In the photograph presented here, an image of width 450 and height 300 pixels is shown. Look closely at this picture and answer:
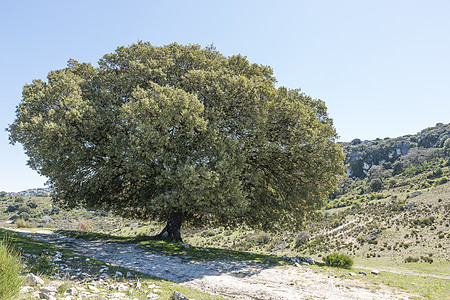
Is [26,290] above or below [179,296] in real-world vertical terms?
above

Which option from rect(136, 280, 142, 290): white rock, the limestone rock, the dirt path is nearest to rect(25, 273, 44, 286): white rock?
rect(136, 280, 142, 290): white rock

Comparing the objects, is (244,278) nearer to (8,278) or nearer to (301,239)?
(8,278)

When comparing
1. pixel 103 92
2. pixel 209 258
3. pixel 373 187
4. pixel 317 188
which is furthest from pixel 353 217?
pixel 103 92

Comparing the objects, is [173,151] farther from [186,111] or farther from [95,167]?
[95,167]

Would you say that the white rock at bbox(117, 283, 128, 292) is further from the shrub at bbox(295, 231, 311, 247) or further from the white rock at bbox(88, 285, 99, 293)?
the shrub at bbox(295, 231, 311, 247)

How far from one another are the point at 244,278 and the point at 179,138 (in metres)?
8.54

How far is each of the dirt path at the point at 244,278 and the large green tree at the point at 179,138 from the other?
3.09m

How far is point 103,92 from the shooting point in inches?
719

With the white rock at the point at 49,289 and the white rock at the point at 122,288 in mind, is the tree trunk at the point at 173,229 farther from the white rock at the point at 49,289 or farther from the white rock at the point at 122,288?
the white rock at the point at 49,289

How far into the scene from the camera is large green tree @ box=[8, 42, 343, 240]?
15492 millimetres

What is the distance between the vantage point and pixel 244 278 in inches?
477

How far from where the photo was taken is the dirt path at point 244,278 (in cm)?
1010

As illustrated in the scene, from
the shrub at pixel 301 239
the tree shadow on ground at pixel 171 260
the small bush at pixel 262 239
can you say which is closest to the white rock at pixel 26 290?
the tree shadow on ground at pixel 171 260

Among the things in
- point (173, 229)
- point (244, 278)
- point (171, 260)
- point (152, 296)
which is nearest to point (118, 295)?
point (152, 296)
